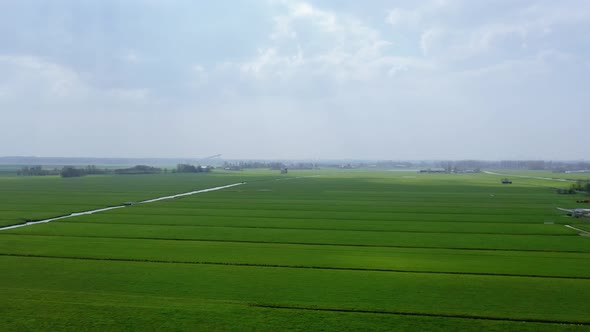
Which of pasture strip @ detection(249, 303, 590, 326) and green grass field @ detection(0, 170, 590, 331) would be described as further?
green grass field @ detection(0, 170, 590, 331)

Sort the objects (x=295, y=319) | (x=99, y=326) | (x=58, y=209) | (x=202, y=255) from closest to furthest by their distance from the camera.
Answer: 1. (x=99, y=326)
2. (x=295, y=319)
3. (x=202, y=255)
4. (x=58, y=209)

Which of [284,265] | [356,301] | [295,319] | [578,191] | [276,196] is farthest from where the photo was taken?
[578,191]

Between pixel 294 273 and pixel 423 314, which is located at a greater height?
pixel 294 273

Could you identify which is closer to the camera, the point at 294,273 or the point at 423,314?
the point at 423,314

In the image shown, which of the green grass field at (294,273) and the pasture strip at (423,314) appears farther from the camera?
the green grass field at (294,273)

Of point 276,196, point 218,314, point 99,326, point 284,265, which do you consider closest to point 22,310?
point 99,326

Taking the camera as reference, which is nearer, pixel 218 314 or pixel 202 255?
pixel 218 314

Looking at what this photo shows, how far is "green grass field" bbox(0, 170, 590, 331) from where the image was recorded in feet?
42.5

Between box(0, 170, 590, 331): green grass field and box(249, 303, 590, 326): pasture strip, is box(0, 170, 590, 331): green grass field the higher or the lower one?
the higher one

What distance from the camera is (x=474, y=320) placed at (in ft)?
42.6

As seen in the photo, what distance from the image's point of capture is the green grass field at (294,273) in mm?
12969

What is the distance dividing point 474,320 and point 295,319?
539 cm

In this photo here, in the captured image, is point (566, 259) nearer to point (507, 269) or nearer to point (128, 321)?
point (507, 269)

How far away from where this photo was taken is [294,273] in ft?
58.4
